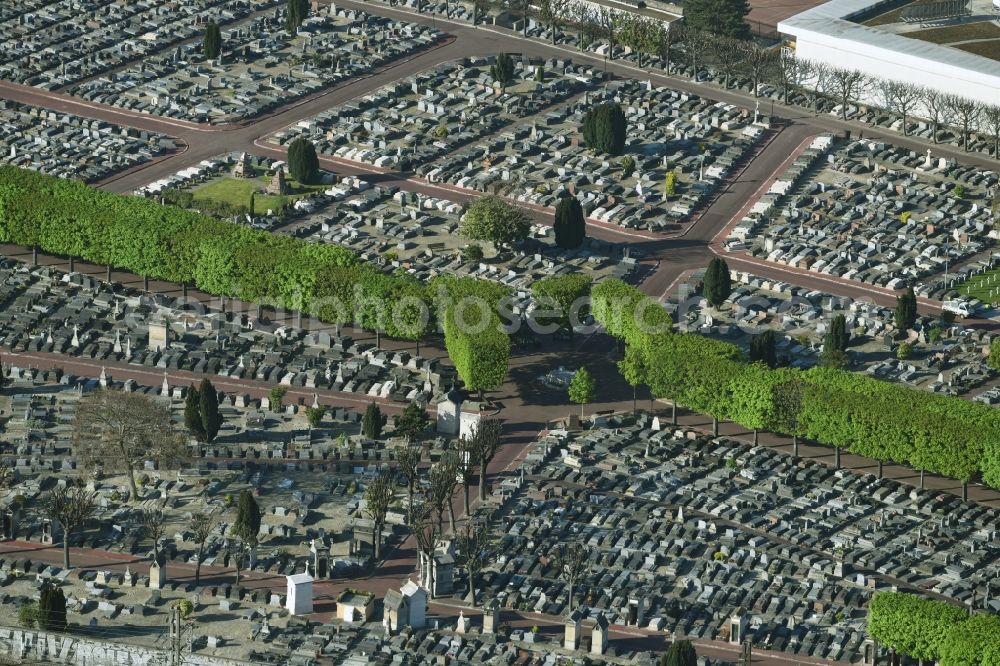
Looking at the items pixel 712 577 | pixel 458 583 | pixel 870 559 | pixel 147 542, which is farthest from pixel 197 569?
pixel 870 559

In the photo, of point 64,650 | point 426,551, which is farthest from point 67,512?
point 426,551

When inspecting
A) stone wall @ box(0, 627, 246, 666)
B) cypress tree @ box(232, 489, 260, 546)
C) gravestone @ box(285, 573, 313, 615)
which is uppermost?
cypress tree @ box(232, 489, 260, 546)

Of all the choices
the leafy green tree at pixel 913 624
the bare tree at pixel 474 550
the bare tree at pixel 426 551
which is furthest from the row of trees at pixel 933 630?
the bare tree at pixel 426 551

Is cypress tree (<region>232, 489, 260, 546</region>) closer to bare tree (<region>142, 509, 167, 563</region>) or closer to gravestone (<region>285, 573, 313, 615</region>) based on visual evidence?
bare tree (<region>142, 509, 167, 563</region>)

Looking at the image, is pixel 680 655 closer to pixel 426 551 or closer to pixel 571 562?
pixel 571 562

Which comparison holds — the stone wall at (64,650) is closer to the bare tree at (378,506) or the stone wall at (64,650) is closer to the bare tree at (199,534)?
the bare tree at (199,534)

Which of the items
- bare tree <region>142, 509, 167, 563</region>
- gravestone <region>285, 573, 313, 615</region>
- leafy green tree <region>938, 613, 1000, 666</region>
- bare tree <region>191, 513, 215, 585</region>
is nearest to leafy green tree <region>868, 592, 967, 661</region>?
leafy green tree <region>938, 613, 1000, 666</region>

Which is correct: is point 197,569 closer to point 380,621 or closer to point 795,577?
point 380,621
